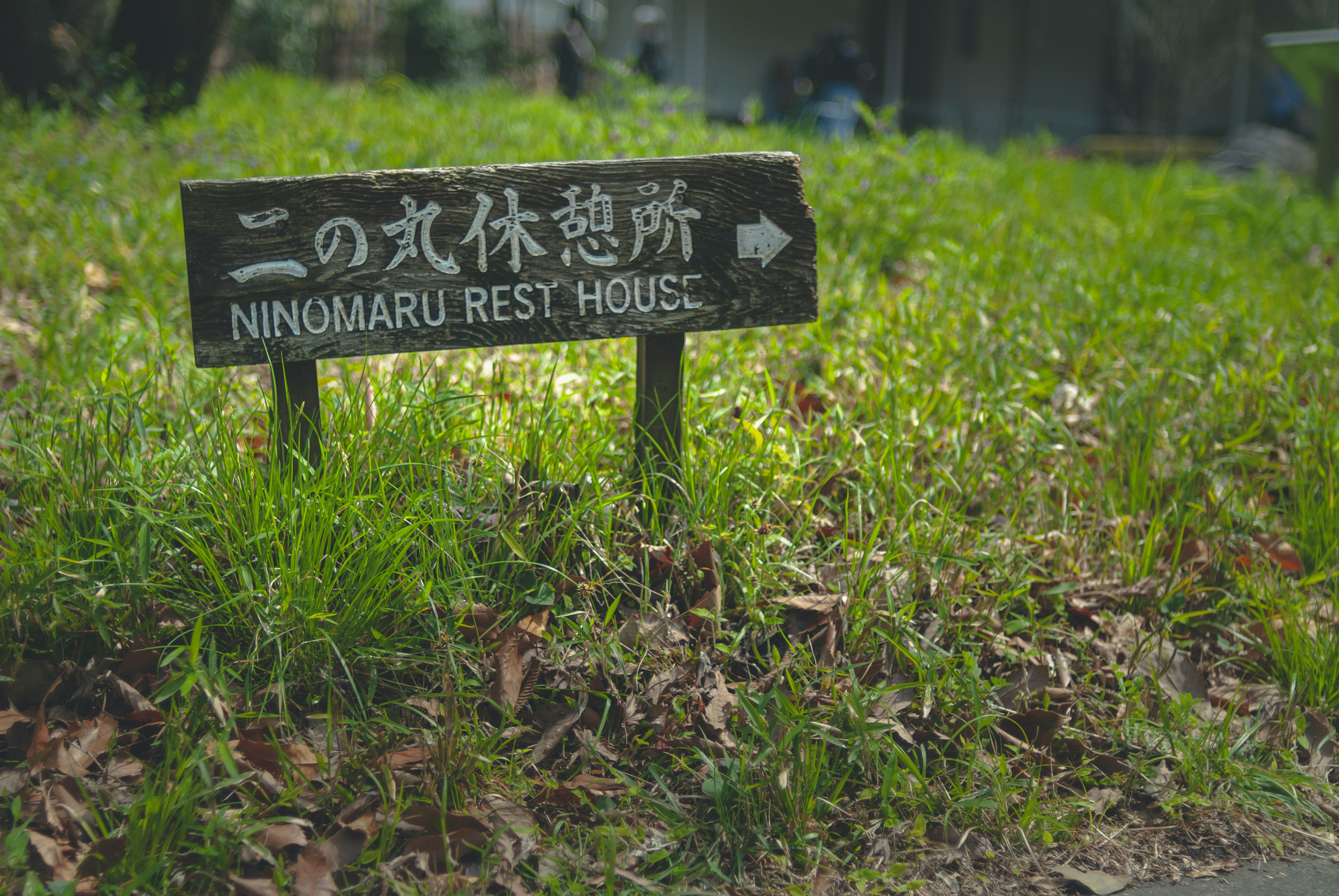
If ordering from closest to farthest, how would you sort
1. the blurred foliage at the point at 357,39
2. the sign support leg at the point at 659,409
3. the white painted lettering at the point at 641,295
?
the white painted lettering at the point at 641,295 → the sign support leg at the point at 659,409 → the blurred foliage at the point at 357,39

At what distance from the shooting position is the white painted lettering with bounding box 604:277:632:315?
2.35 metres

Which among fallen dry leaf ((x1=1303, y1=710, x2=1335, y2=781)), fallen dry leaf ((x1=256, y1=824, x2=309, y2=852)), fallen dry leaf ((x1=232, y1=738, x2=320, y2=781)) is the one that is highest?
fallen dry leaf ((x1=232, y1=738, x2=320, y2=781))

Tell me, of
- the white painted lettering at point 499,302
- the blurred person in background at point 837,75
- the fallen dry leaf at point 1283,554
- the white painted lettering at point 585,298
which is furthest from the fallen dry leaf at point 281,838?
the blurred person in background at point 837,75

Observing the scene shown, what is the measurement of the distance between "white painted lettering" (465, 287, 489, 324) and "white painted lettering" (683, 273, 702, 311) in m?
0.49

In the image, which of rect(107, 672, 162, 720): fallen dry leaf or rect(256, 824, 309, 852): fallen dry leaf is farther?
rect(107, 672, 162, 720): fallen dry leaf

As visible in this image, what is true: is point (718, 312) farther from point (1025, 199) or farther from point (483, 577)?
point (1025, 199)

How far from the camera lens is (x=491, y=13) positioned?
17.7 metres

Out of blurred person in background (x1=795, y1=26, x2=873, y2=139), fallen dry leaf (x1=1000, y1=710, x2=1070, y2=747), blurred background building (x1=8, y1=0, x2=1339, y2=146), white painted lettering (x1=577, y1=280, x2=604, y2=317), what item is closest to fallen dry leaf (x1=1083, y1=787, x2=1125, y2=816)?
fallen dry leaf (x1=1000, y1=710, x2=1070, y2=747)

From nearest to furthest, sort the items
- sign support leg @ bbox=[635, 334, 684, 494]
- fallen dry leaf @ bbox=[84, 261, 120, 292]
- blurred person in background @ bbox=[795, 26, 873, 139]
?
sign support leg @ bbox=[635, 334, 684, 494] → fallen dry leaf @ bbox=[84, 261, 120, 292] → blurred person in background @ bbox=[795, 26, 873, 139]

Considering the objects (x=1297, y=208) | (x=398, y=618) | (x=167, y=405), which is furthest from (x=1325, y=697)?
(x=1297, y=208)

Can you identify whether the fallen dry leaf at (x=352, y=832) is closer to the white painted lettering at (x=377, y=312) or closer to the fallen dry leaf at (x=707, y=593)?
the fallen dry leaf at (x=707, y=593)

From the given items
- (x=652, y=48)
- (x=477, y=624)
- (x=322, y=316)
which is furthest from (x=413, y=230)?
(x=652, y=48)

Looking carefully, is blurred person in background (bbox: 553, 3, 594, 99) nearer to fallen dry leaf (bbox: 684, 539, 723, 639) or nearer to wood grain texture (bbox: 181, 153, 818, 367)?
wood grain texture (bbox: 181, 153, 818, 367)

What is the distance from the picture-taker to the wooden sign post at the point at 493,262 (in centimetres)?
212
